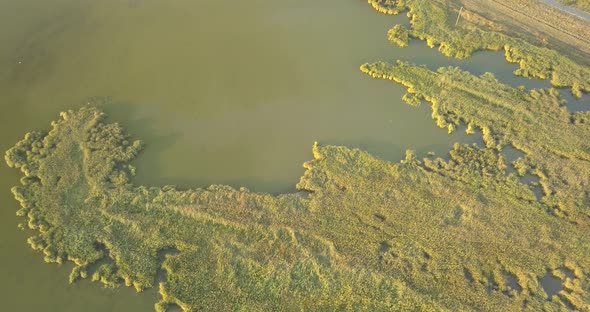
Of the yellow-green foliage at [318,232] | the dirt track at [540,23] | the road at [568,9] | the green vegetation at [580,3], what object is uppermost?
the green vegetation at [580,3]

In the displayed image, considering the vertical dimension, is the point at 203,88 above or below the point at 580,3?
below

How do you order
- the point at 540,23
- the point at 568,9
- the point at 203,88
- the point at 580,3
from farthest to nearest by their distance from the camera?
the point at 580,3
the point at 568,9
the point at 540,23
the point at 203,88

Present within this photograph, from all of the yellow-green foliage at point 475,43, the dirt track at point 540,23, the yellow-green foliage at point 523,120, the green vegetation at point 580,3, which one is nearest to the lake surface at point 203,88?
the yellow-green foliage at point 475,43

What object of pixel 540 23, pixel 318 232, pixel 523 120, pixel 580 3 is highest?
pixel 580 3

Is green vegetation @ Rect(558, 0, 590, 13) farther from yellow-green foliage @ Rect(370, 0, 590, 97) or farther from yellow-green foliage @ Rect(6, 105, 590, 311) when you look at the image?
yellow-green foliage @ Rect(6, 105, 590, 311)

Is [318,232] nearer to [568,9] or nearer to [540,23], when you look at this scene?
[540,23]

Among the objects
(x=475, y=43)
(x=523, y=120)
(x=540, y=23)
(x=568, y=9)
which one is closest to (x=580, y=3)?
(x=568, y=9)

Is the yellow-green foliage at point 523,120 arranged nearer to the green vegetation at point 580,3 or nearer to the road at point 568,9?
the road at point 568,9

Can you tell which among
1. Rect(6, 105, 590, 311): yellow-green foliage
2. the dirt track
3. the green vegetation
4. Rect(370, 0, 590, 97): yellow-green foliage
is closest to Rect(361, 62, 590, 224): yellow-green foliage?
Rect(6, 105, 590, 311): yellow-green foliage
